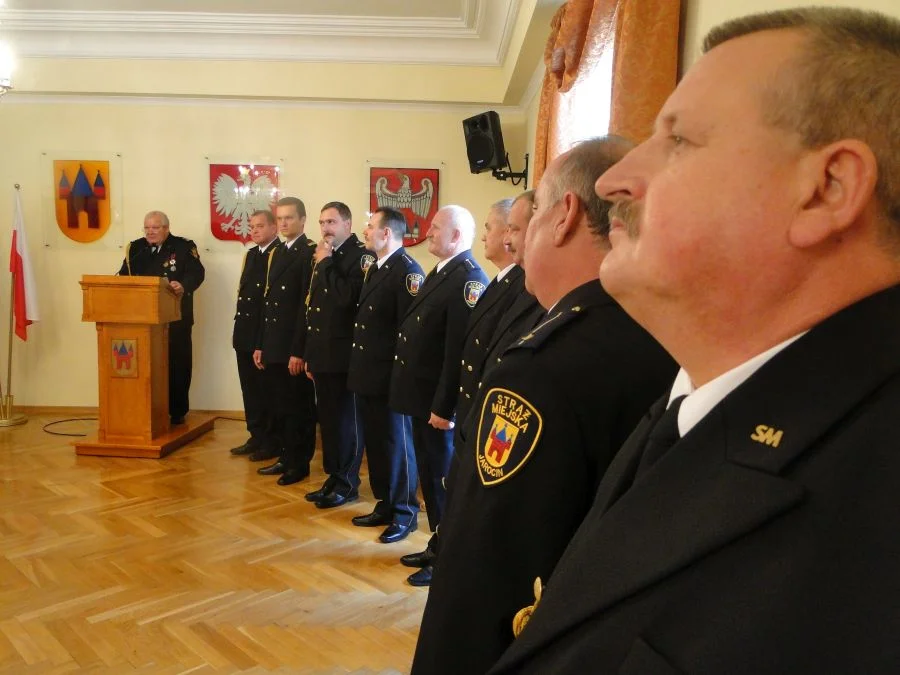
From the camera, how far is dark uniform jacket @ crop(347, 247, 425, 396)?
3.21 meters

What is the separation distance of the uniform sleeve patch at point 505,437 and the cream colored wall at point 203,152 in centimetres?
451

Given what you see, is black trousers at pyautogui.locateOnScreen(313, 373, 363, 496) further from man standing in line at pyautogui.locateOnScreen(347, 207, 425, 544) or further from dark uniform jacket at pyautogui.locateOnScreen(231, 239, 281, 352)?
dark uniform jacket at pyautogui.locateOnScreen(231, 239, 281, 352)

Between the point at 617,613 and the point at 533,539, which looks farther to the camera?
the point at 533,539

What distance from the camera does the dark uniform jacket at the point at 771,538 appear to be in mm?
442

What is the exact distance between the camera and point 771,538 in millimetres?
470

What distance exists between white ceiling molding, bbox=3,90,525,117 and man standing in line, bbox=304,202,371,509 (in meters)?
1.96

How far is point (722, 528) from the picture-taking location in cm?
48

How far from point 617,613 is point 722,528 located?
0.12 m

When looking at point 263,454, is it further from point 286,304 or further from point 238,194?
point 238,194

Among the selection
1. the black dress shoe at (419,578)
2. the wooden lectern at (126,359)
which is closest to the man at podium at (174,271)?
the wooden lectern at (126,359)

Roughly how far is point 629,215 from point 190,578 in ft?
8.29

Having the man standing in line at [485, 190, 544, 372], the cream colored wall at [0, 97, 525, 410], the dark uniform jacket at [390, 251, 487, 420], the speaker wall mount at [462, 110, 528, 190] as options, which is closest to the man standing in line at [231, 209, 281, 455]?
the cream colored wall at [0, 97, 525, 410]

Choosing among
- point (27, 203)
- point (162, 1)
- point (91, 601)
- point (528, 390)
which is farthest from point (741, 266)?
point (27, 203)

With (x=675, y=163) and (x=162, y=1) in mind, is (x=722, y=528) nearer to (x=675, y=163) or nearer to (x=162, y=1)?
(x=675, y=163)
